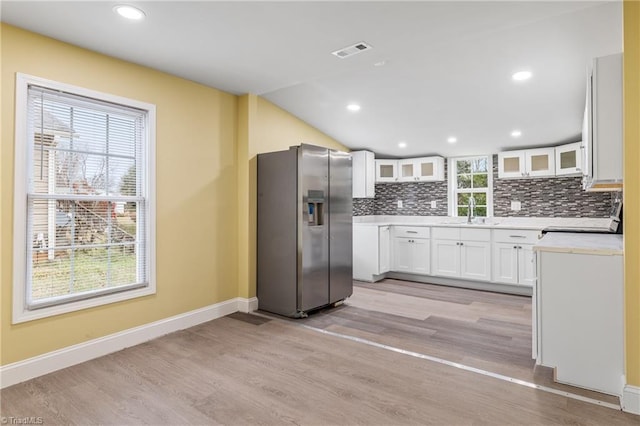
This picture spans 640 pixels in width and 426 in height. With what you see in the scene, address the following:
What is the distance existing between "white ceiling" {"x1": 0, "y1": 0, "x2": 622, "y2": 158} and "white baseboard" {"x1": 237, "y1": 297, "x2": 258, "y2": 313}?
2.27m

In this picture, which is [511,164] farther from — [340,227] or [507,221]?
[340,227]

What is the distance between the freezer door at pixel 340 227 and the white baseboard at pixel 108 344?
0.99 meters

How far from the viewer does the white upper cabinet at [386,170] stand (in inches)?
243

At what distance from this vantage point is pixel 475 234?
502cm

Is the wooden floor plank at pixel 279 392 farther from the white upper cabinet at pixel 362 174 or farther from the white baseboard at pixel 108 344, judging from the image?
the white upper cabinet at pixel 362 174

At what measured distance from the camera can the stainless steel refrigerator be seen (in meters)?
3.74

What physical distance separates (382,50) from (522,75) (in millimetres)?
1442

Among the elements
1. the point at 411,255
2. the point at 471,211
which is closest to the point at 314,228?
the point at 411,255

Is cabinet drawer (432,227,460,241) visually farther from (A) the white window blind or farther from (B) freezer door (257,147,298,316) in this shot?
(A) the white window blind

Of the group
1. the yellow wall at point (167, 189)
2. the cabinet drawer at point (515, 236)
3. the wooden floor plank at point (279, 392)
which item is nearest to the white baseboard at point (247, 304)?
the yellow wall at point (167, 189)

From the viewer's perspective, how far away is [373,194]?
6.11 meters

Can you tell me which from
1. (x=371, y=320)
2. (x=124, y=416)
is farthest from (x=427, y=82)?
(x=124, y=416)

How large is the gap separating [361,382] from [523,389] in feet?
3.34

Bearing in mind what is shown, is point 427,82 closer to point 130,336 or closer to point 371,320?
point 371,320
